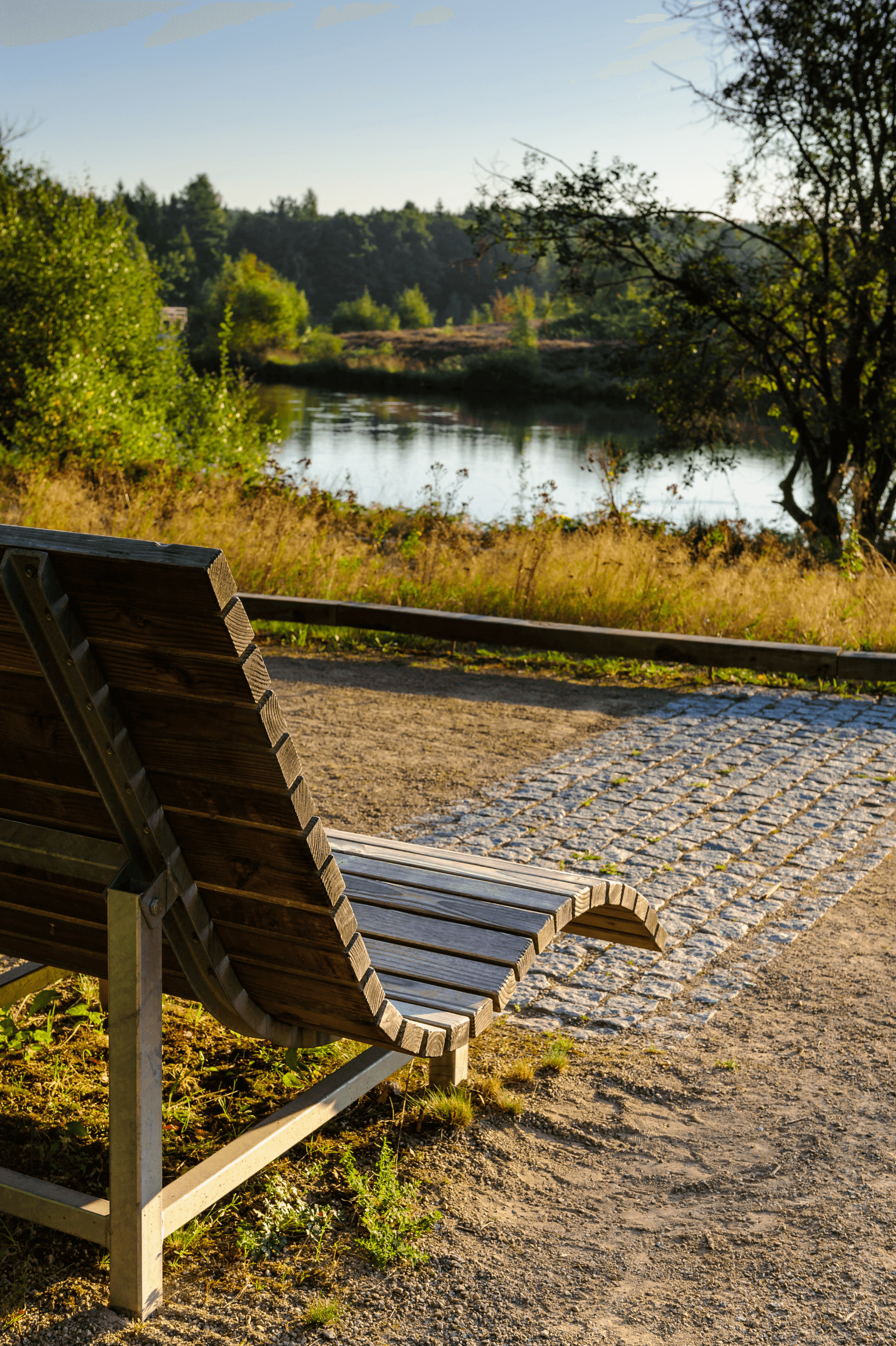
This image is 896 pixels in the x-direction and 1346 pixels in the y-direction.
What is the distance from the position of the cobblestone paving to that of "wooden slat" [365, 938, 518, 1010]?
3.29 ft

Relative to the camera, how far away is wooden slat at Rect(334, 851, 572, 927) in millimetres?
2855

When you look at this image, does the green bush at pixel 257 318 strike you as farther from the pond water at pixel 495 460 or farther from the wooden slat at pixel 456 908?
the wooden slat at pixel 456 908

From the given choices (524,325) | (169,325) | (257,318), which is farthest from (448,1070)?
(257,318)

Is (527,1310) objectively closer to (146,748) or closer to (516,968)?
(516,968)

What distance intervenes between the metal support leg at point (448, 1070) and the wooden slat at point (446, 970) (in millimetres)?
464

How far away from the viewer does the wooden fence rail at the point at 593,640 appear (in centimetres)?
787

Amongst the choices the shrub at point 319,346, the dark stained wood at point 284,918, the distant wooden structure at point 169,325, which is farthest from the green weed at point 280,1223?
the shrub at point 319,346

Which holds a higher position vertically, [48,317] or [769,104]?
[769,104]

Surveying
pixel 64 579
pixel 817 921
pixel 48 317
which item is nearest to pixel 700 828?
pixel 817 921

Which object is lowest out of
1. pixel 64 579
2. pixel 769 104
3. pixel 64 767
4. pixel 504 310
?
pixel 64 767

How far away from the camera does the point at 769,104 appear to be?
45.8 feet

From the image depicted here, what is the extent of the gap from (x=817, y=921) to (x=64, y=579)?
3.43m

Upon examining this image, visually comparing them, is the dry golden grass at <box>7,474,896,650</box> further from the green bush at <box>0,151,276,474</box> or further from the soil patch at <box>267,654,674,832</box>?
the green bush at <box>0,151,276,474</box>

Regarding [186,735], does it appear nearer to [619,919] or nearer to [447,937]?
[447,937]
